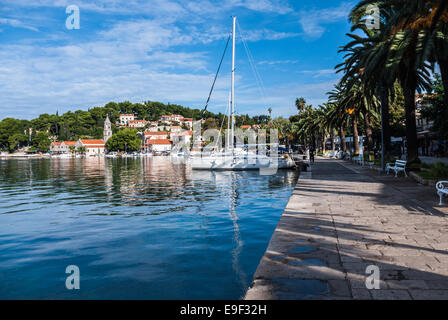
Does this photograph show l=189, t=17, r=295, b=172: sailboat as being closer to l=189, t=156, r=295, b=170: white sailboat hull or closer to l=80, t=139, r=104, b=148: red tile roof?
l=189, t=156, r=295, b=170: white sailboat hull

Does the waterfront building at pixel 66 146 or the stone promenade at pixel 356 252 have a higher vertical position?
the waterfront building at pixel 66 146

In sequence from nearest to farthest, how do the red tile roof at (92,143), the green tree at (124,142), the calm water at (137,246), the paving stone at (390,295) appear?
1. the paving stone at (390,295)
2. the calm water at (137,246)
3. the green tree at (124,142)
4. the red tile roof at (92,143)

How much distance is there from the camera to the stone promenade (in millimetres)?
4371

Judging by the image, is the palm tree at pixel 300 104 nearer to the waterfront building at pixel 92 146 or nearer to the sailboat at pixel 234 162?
the sailboat at pixel 234 162

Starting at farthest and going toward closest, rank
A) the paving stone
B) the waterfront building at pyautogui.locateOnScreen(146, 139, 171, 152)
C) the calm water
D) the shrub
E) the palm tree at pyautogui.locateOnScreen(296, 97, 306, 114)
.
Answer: the waterfront building at pyautogui.locateOnScreen(146, 139, 171, 152), the palm tree at pyautogui.locateOnScreen(296, 97, 306, 114), the shrub, the calm water, the paving stone

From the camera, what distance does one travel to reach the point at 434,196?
11531 millimetres

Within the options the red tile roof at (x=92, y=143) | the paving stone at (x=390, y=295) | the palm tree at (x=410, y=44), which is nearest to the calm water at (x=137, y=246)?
the paving stone at (x=390, y=295)

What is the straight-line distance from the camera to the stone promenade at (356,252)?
4.37 m

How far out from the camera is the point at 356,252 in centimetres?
587

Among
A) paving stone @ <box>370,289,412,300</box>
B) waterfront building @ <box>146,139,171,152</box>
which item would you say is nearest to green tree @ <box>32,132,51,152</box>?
waterfront building @ <box>146,139,171,152</box>

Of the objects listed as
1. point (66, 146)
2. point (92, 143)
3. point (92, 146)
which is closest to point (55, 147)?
point (66, 146)

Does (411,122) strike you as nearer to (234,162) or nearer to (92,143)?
(234,162)

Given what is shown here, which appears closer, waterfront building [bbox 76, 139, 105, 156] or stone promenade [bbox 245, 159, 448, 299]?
stone promenade [bbox 245, 159, 448, 299]

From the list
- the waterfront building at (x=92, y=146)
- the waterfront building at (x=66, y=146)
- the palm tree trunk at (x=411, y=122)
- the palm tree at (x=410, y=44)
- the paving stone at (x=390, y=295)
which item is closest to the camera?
the paving stone at (x=390, y=295)
